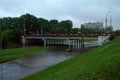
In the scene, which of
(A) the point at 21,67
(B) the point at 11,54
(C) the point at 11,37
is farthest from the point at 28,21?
(A) the point at 21,67

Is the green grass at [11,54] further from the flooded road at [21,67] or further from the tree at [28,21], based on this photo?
the tree at [28,21]

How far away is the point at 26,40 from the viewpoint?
109m

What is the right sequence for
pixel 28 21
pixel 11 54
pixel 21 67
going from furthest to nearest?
pixel 28 21 < pixel 11 54 < pixel 21 67

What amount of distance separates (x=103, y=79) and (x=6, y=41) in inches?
3271

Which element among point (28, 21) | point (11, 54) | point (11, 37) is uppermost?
A: point (28, 21)

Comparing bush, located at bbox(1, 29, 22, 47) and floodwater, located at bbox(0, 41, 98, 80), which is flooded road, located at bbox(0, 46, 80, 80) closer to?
floodwater, located at bbox(0, 41, 98, 80)

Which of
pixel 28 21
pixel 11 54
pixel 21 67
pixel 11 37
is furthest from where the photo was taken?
pixel 28 21

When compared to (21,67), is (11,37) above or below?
above

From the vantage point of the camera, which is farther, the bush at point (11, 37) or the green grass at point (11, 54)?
the bush at point (11, 37)

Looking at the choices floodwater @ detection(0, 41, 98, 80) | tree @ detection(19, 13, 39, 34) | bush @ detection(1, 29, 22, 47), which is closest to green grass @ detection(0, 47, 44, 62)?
floodwater @ detection(0, 41, 98, 80)

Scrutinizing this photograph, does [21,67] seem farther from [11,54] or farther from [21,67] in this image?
[11,54]

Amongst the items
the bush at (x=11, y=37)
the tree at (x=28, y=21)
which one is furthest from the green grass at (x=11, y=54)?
the tree at (x=28, y=21)

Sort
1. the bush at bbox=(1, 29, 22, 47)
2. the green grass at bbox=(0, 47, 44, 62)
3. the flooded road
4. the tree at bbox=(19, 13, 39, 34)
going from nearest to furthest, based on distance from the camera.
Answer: the flooded road → the green grass at bbox=(0, 47, 44, 62) → the bush at bbox=(1, 29, 22, 47) → the tree at bbox=(19, 13, 39, 34)

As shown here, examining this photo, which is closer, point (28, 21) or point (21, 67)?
point (21, 67)
